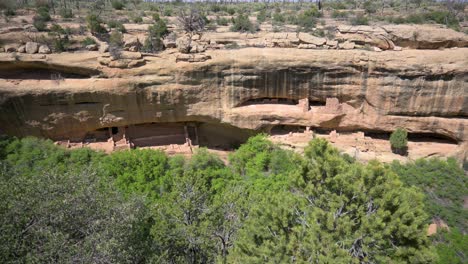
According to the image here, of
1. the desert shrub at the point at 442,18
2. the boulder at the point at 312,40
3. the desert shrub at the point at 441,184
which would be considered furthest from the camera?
the desert shrub at the point at 442,18

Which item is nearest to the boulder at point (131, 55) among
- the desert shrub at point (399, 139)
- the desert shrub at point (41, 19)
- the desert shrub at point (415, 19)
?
the desert shrub at point (41, 19)

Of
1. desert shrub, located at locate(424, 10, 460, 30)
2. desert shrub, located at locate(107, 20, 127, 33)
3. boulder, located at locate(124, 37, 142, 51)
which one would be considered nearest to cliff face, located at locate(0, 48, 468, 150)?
boulder, located at locate(124, 37, 142, 51)

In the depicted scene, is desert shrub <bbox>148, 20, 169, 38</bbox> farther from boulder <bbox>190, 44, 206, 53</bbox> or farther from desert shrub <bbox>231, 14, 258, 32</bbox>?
boulder <bbox>190, 44, 206, 53</bbox>

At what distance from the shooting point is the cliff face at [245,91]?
13.1 meters

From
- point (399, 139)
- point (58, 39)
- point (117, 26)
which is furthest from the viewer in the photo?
point (117, 26)

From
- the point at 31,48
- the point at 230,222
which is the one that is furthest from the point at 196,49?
the point at 230,222

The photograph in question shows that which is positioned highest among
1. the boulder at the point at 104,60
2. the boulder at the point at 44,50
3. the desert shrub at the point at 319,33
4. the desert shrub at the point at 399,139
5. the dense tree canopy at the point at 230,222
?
the desert shrub at the point at 319,33

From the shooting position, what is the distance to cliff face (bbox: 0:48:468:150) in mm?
13062

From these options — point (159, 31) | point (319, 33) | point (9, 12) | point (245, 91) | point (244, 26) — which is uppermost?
point (9, 12)

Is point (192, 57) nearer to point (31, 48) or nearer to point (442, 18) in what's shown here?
point (31, 48)

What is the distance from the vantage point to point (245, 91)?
1436 centimetres

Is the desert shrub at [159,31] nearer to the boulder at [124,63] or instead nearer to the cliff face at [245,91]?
the cliff face at [245,91]

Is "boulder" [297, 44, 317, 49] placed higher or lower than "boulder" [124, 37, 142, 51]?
lower

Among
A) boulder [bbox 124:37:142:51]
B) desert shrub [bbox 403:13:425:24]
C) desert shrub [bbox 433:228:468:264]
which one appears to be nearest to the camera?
desert shrub [bbox 433:228:468:264]
